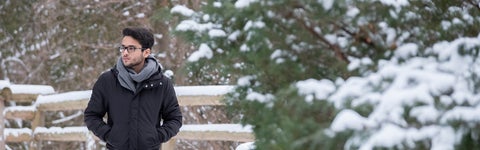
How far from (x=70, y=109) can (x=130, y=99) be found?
3.81 metres

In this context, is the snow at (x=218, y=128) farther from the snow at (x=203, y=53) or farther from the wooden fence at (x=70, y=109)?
the snow at (x=203, y=53)

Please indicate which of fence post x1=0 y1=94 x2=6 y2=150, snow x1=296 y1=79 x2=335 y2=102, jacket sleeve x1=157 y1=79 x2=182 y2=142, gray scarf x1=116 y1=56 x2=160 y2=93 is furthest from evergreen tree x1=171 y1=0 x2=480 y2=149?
fence post x1=0 y1=94 x2=6 y2=150

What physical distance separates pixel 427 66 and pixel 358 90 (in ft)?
0.73

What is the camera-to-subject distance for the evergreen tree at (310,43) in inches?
106

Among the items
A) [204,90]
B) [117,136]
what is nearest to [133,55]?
[117,136]

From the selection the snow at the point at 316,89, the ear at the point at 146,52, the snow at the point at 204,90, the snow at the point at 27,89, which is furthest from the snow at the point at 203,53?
the snow at the point at 27,89

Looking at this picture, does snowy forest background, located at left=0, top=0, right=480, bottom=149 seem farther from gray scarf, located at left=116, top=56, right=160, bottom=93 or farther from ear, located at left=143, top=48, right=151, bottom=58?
ear, located at left=143, top=48, right=151, bottom=58

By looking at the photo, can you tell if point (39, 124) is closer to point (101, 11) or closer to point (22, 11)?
point (101, 11)

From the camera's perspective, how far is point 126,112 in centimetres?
448

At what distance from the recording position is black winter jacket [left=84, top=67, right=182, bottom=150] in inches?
176

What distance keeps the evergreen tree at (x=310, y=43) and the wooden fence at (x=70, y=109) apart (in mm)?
3276

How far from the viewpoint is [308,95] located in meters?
2.62

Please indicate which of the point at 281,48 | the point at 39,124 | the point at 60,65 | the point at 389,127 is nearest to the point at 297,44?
the point at 281,48

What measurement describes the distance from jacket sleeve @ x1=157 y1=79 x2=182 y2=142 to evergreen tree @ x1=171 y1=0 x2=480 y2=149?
4.65 ft
